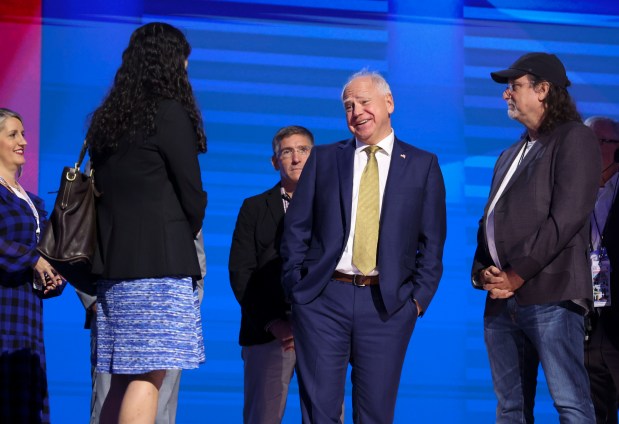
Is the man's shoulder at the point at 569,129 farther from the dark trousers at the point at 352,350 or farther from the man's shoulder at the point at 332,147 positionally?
the dark trousers at the point at 352,350

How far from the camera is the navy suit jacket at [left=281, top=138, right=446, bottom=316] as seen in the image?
11.0 feet

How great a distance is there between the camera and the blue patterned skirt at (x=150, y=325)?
311cm

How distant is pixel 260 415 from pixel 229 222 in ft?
5.60

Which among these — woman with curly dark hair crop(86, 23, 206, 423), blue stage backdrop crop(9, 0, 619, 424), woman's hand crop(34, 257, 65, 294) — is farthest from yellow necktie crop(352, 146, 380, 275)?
blue stage backdrop crop(9, 0, 619, 424)

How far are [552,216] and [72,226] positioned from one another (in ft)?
5.56

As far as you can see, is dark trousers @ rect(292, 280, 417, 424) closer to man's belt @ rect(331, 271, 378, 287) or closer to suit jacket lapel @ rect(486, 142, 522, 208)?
man's belt @ rect(331, 271, 378, 287)

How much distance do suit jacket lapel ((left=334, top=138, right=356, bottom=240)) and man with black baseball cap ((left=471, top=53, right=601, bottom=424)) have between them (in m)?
0.56

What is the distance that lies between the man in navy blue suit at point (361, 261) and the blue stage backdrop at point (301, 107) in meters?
2.03

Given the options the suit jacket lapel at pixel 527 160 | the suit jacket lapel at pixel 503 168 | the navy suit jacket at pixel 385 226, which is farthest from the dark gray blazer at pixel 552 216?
the navy suit jacket at pixel 385 226

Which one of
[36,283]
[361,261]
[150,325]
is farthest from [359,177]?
[36,283]

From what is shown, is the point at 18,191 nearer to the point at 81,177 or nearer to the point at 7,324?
the point at 7,324

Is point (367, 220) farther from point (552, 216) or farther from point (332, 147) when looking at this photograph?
point (552, 216)

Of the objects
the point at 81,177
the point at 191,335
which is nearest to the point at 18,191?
the point at 81,177

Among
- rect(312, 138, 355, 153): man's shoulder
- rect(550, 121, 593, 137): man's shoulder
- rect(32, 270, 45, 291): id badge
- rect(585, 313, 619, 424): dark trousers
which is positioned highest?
rect(550, 121, 593, 137): man's shoulder
